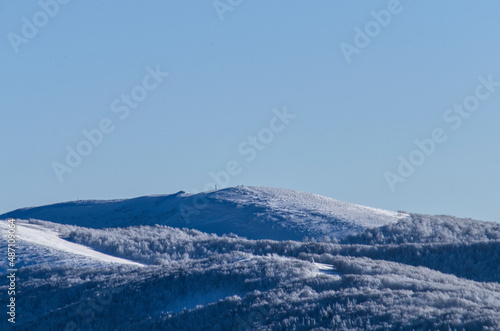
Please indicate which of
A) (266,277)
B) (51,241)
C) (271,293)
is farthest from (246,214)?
(271,293)

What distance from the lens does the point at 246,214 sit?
139ft

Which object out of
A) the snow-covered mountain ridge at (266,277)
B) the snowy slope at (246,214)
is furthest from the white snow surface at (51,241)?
the snowy slope at (246,214)

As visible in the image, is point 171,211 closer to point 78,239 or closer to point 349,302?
point 78,239

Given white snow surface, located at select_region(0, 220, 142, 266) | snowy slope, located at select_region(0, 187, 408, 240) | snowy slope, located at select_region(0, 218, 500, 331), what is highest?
snowy slope, located at select_region(0, 187, 408, 240)

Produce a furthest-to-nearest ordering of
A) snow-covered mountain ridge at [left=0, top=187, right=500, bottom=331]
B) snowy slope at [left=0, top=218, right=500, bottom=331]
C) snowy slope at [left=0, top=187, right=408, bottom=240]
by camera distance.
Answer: snowy slope at [left=0, top=187, right=408, bottom=240], snow-covered mountain ridge at [left=0, top=187, right=500, bottom=331], snowy slope at [left=0, top=218, right=500, bottom=331]

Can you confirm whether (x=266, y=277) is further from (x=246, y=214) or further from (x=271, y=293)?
(x=246, y=214)

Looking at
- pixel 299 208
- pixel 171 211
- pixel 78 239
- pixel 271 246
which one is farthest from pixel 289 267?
pixel 171 211

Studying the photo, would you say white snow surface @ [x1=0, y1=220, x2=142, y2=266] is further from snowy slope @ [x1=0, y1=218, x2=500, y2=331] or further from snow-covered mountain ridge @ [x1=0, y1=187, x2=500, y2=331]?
snowy slope @ [x1=0, y1=218, x2=500, y2=331]

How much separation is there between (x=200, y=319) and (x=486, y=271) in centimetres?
1219

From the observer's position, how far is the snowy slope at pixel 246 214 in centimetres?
3884

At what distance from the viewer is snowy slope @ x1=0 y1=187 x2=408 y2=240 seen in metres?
38.8

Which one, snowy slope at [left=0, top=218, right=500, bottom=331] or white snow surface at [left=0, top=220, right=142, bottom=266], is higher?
white snow surface at [left=0, top=220, right=142, bottom=266]

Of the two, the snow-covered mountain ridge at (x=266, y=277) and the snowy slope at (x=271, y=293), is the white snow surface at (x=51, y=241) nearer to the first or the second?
the snow-covered mountain ridge at (x=266, y=277)

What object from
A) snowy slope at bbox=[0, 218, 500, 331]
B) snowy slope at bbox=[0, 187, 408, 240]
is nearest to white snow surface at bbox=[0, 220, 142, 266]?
snowy slope at bbox=[0, 218, 500, 331]
